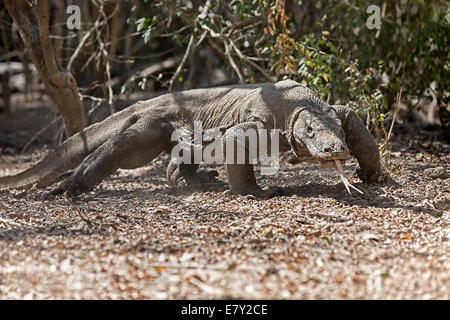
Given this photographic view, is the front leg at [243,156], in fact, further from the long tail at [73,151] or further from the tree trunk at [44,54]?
the tree trunk at [44,54]

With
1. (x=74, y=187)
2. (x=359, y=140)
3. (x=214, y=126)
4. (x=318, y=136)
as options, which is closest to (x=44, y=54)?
(x=74, y=187)

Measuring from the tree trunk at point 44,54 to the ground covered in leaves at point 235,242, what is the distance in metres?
1.26

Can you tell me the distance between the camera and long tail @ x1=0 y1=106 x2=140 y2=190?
654 cm

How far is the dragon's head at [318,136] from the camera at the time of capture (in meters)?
4.97

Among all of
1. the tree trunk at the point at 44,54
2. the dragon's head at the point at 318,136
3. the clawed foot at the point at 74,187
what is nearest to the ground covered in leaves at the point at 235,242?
the clawed foot at the point at 74,187

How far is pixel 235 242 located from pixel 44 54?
3.61 meters

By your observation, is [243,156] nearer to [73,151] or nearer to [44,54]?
[73,151]

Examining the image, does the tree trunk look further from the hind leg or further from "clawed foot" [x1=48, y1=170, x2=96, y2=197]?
"clawed foot" [x1=48, y1=170, x2=96, y2=197]

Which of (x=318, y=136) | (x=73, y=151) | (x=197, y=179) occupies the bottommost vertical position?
(x=197, y=179)

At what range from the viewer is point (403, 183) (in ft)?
19.0

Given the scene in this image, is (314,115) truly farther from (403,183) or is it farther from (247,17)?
(247,17)

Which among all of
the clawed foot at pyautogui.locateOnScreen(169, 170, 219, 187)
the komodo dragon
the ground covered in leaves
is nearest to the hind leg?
the komodo dragon

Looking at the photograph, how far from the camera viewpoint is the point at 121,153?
6219 millimetres
